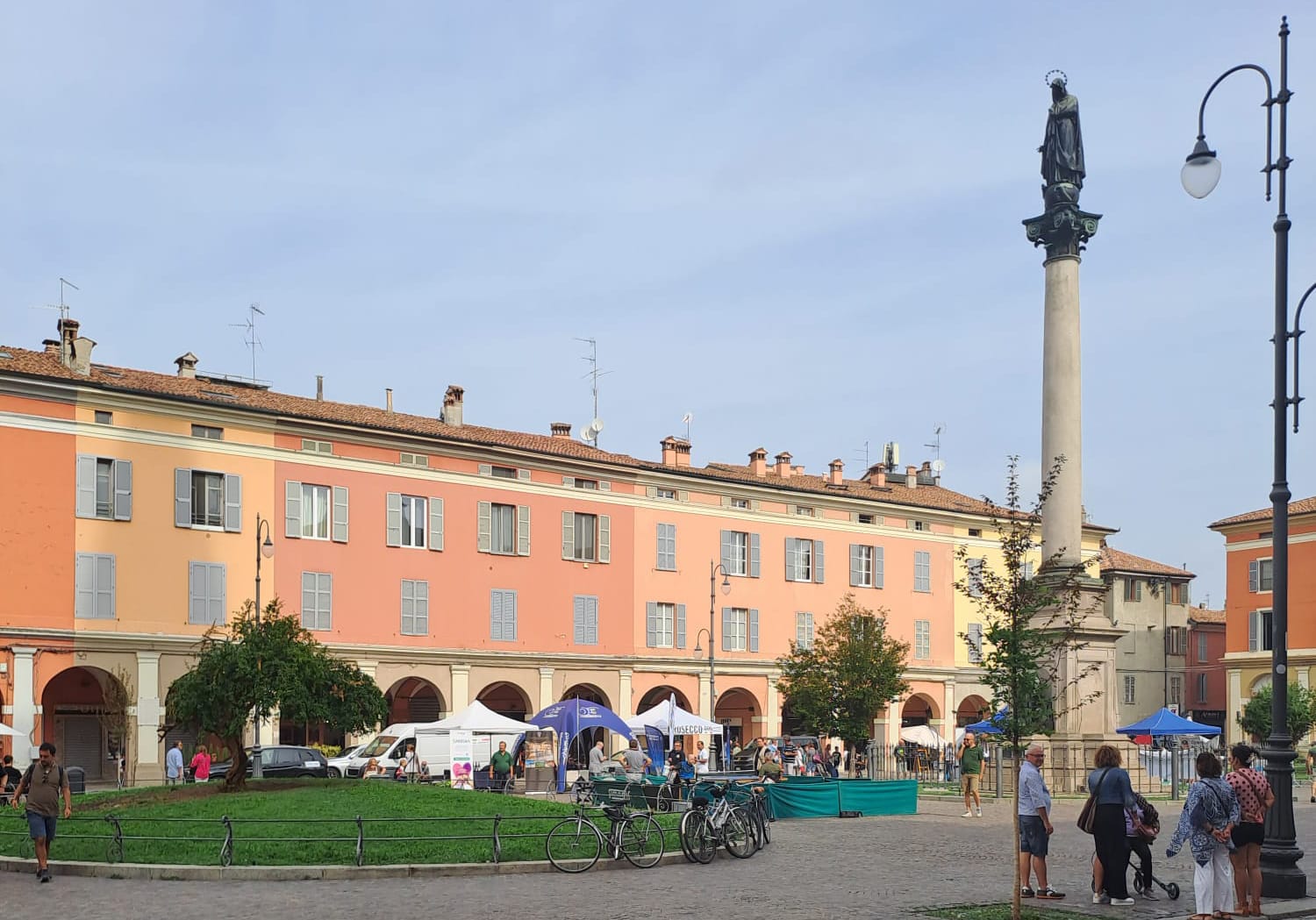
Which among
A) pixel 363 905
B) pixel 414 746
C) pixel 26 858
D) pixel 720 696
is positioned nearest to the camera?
pixel 363 905

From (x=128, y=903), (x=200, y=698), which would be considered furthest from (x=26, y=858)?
(x=200, y=698)

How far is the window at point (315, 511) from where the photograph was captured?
1855 inches

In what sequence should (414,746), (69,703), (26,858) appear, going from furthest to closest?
(69,703)
(414,746)
(26,858)

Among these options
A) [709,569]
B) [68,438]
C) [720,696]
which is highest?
[68,438]

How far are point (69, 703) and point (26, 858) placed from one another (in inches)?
1029

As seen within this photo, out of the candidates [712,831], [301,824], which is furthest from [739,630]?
[712,831]

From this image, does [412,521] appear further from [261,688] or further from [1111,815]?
[1111,815]

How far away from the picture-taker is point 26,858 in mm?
19750

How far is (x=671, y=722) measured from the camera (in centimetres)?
4244

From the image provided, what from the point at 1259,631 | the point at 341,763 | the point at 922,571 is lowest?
the point at 341,763

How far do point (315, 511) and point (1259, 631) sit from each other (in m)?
41.4

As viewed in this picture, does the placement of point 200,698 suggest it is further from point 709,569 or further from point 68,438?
point 709,569

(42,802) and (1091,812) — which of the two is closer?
(1091,812)

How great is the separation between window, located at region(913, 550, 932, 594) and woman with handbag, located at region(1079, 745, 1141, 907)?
153 feet
